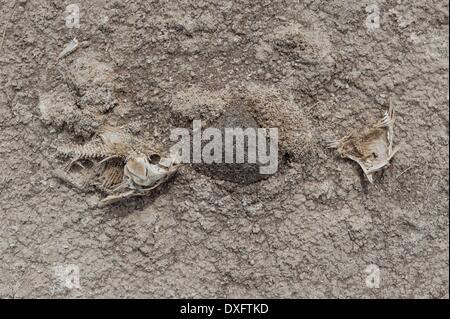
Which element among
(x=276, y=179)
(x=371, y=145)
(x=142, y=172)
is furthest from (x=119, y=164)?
(x=371, y=145)

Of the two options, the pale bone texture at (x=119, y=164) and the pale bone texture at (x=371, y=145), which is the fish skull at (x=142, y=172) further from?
the pale bone texture at (x=371, y=145)

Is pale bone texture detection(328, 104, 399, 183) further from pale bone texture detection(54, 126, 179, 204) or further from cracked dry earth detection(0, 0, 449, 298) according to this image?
pale bone texture detection(54, 126, 179, 204)

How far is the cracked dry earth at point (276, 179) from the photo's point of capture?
1656 mm

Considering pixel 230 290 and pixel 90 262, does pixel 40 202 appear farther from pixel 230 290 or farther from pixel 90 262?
pixel 230 290

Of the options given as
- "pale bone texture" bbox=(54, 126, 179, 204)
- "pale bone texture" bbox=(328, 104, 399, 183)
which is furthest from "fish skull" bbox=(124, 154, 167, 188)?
"pale bone texture" bbox=(328, 104, 399, 183)

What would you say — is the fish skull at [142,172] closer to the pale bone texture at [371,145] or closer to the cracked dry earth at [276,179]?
the cracked dry earth at [276,179]

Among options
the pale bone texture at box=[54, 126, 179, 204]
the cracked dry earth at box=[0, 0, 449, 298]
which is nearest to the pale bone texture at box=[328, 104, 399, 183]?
the cracked dry earth at box=[0, 0, 449, 298]

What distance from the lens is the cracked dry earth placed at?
1.66 meters

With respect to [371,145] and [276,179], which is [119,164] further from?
[371,145]

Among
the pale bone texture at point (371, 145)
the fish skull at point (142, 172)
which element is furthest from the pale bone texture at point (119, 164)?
the pale bone texture at point (371, 145)

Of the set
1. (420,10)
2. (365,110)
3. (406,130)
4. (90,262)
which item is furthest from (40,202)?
(420,10)

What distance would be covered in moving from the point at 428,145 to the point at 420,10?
391mm

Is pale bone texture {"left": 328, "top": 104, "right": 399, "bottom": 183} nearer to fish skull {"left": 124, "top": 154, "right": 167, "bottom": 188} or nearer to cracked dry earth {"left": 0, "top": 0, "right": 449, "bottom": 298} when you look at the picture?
cracked dry earth {"left": 0, "top": 0, "right": 449, "bottom": 298}

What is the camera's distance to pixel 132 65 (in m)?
1.68
